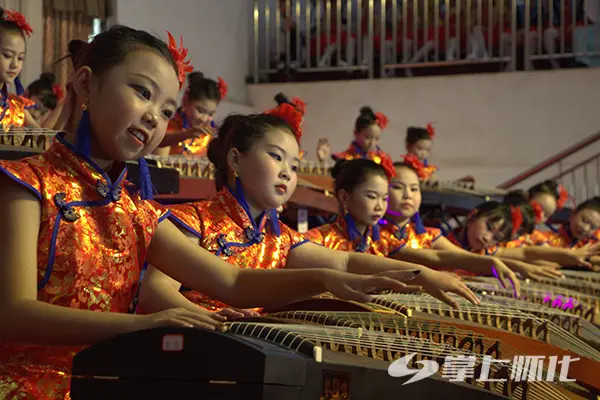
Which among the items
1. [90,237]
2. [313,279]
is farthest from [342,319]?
[90,237]

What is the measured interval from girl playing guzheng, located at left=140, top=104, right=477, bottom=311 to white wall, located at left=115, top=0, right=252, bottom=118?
5653 mm

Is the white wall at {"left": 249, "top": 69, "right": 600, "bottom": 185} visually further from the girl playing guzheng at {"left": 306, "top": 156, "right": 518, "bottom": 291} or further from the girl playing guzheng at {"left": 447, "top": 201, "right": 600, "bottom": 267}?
the girl playing guzheng at {"left": 306, "top": 156, "right": 518, "bottom": 291}

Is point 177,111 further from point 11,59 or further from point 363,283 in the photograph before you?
point 363,283

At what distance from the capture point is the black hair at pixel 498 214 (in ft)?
16.4

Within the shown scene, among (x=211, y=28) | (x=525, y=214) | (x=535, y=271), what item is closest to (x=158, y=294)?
(x=535, y=271)

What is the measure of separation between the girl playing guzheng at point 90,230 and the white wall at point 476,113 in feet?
27.0

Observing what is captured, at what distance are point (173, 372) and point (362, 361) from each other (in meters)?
0.29

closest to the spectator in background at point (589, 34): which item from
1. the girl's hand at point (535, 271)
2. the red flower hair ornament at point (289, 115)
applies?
the girl's hand at point (535, 271)

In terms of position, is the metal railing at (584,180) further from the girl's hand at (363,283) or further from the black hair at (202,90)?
the girl's hand at (363,283)

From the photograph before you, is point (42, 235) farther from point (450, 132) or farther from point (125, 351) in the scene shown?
point (450, 132)

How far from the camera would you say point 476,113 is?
981 cm

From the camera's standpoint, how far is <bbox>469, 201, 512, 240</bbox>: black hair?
4.98 m

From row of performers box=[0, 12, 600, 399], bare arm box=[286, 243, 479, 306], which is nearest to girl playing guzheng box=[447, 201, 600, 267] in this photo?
bare arm box=[286, 243, 479, 306]

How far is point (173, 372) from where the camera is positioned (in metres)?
1.24
